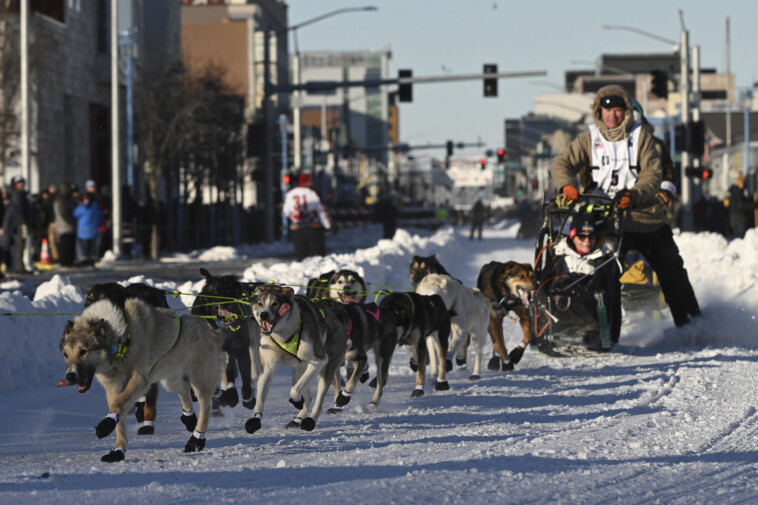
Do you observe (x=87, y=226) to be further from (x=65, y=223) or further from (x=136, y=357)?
(x=136, y=357)

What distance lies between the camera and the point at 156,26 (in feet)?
182

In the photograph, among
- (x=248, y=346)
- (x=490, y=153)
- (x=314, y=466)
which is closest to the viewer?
(x=314, y=466)

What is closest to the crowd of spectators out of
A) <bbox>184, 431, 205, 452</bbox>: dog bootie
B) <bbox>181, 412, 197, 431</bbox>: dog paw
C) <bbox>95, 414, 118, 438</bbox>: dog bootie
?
<bbox>181, 412, 197, 431</bbox>: dog paw

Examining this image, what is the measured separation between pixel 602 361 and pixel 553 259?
97 cm

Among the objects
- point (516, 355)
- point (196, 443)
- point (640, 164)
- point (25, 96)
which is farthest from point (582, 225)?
point (25, 96)

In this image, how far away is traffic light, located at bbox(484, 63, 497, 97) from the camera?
38.3 meters

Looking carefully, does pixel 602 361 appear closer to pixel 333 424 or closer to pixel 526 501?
pixel 333 424

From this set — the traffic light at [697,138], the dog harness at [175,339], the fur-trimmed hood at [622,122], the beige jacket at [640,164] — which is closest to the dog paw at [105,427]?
the dog harness at [175,339]

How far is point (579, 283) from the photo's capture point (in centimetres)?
1187

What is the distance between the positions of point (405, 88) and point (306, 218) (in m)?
20.1

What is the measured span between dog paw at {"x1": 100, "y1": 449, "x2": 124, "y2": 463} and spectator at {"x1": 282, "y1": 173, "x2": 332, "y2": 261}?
12073 mm

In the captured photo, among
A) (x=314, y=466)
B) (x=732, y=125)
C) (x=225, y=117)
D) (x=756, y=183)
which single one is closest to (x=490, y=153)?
(x=732, y=125)

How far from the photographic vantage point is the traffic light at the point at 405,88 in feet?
127

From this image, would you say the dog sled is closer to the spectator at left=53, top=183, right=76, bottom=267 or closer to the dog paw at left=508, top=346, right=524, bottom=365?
the dog paw at left=508, top=346, right=524, bottom=365
